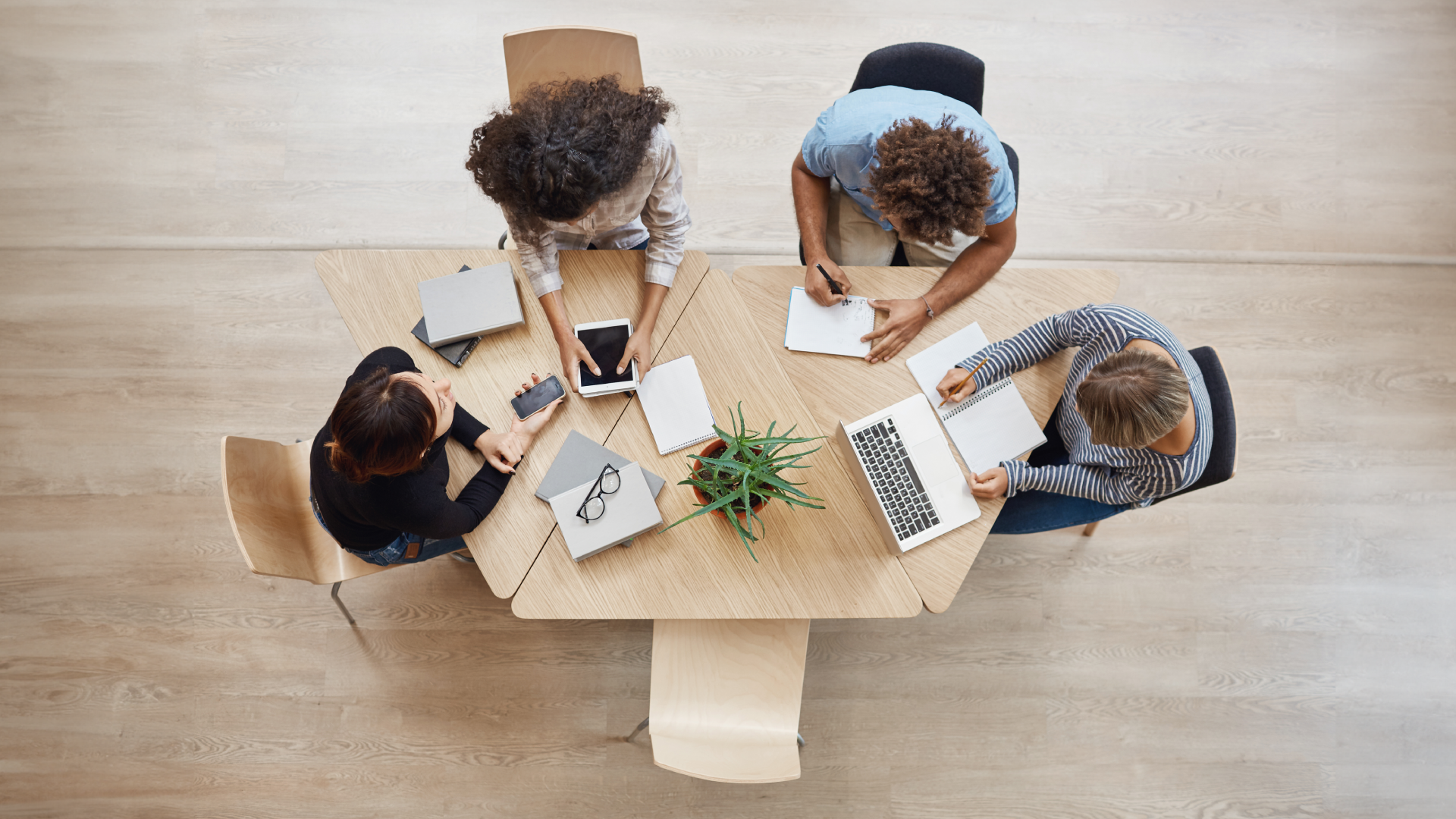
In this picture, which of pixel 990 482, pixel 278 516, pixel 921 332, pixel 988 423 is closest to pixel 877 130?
pixel 921 332

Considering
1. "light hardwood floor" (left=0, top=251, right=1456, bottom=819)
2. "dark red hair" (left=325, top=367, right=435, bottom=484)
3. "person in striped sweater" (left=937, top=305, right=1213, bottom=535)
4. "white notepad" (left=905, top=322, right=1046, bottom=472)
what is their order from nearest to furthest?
"dark red hair" (left=325, top=367, right=435, bottom=484)
"person in striped sweater" (left=937, top=305, right=1213, bottom=535)
"white notepad" (left=905, top=322, right=1046, bottom=472)
"light hardwood floor" (left=0, top=251, right=1456, bottom=819)

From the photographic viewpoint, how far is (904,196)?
162cm

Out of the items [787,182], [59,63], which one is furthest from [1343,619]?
[59,63]

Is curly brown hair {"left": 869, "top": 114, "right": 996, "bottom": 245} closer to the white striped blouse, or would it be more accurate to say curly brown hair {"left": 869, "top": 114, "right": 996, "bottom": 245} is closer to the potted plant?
the white striped blouse

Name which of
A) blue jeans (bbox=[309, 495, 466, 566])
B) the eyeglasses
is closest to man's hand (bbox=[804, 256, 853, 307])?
the eyeglasses

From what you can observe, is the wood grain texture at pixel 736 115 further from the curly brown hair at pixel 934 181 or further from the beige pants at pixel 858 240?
the curly brown hair at pixel 934 181

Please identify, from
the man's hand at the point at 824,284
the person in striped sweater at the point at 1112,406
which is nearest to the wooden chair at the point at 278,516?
the man's hand at the point at 824,284

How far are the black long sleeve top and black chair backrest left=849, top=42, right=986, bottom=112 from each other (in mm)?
1369

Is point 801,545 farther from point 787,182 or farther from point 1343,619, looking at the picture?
point 1343,619

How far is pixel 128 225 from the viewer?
268cm

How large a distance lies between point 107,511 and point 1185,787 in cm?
364

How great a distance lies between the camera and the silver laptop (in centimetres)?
173

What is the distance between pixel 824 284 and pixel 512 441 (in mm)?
836

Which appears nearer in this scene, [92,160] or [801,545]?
[801,545]
